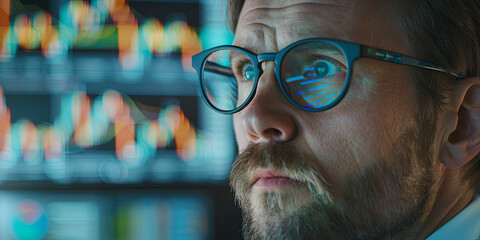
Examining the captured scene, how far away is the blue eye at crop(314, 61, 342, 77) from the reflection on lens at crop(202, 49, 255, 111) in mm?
169

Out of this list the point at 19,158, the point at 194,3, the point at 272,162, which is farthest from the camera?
the point at 194,3

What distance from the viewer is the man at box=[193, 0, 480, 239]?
67 centimetres

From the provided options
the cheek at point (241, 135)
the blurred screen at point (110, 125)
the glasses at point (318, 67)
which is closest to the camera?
the glasses at point (318, 67)

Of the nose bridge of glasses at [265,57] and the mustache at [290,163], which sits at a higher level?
the nose bridge of glasses at [265,57]

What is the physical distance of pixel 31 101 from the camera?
4.95ft

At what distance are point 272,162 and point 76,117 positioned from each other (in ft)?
3.41

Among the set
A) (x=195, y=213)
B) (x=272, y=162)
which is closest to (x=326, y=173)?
(x=272, y=162)

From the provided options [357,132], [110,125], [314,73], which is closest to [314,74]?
[314,73]

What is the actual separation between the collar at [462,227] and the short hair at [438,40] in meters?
0.16

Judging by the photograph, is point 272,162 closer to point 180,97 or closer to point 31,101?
point 180,97

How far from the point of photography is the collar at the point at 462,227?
692mm

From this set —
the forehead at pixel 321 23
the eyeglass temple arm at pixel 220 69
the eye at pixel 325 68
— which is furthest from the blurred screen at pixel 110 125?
the eye at pixel 325 68

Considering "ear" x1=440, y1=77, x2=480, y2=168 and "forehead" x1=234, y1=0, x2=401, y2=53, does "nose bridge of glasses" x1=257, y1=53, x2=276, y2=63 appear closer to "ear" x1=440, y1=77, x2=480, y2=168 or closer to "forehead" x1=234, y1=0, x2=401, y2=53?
"forehead" x1=234, y1=0, x2=401, y2=53

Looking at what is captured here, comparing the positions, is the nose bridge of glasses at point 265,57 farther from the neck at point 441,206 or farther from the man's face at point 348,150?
the neck at point 441,206
